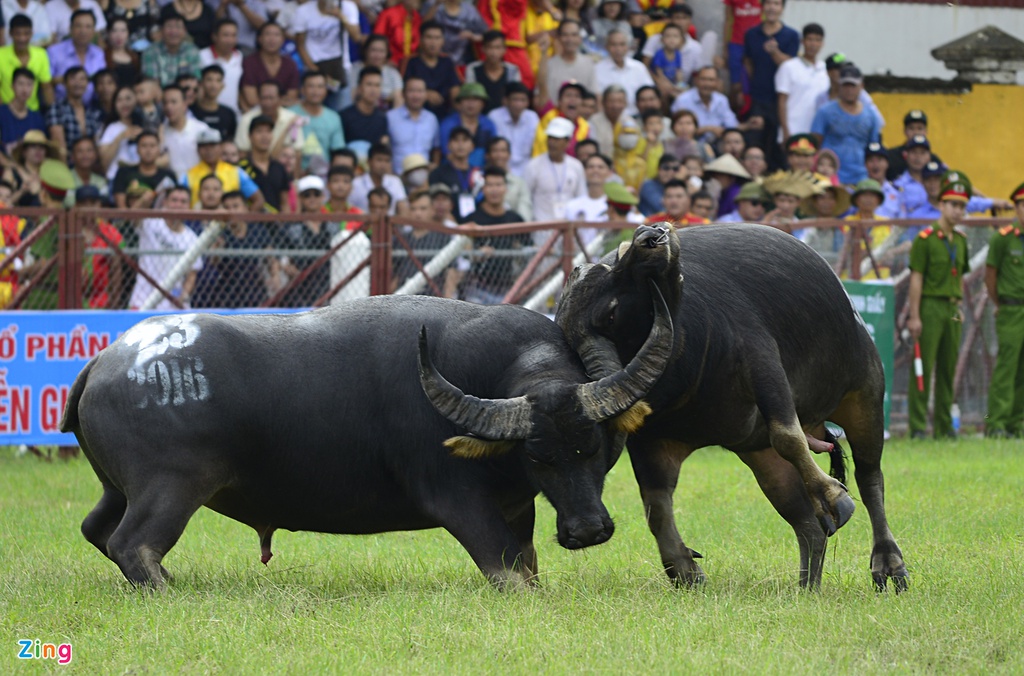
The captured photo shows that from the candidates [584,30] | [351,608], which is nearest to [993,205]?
[584,30]

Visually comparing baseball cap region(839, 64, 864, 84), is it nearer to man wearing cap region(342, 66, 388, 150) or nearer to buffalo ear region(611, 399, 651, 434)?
man wearing cap region(342, 66, 388, 150)

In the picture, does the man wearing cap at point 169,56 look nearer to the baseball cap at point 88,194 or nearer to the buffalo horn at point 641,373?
the baseball cap at point 88,194

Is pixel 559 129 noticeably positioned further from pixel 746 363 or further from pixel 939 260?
pixel 746 363

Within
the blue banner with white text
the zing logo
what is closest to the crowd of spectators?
the blue banner with white text

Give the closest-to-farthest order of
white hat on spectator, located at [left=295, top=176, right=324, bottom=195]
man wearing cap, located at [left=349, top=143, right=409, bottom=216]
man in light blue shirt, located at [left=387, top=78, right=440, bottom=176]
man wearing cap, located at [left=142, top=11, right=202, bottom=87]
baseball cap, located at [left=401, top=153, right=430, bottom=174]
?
white hat on spectator, located at [left=295, top=176, right=324, bottom=195] < man wearing cap, located at [left=349, top=143, right=409, bottom=216] < baseball cap, located at [left=401, top=153, right=430, bottom=174] < man wearing cap, located at [left=142, top=11, right=202, bottom=87] < man in light blue shirt, located at [left=387, top=78, right=440, bottom=176]

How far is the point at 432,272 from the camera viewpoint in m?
12.4

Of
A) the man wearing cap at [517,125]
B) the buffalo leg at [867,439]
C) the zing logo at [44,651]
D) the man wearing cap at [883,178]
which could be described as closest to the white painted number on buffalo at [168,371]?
the zing logo at [44,651]

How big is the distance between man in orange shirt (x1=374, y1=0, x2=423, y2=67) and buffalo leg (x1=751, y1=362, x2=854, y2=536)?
10.8 m

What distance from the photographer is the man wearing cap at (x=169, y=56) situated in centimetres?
1466

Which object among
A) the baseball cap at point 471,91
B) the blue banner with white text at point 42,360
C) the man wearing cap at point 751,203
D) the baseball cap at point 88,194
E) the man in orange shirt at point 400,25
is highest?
the man in orange shirt at point 400,25

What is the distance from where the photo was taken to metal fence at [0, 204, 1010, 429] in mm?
11891

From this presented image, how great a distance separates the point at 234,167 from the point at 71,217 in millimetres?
2288

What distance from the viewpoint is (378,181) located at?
47.6 ft

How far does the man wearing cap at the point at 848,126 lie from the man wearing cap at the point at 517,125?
3482mm
